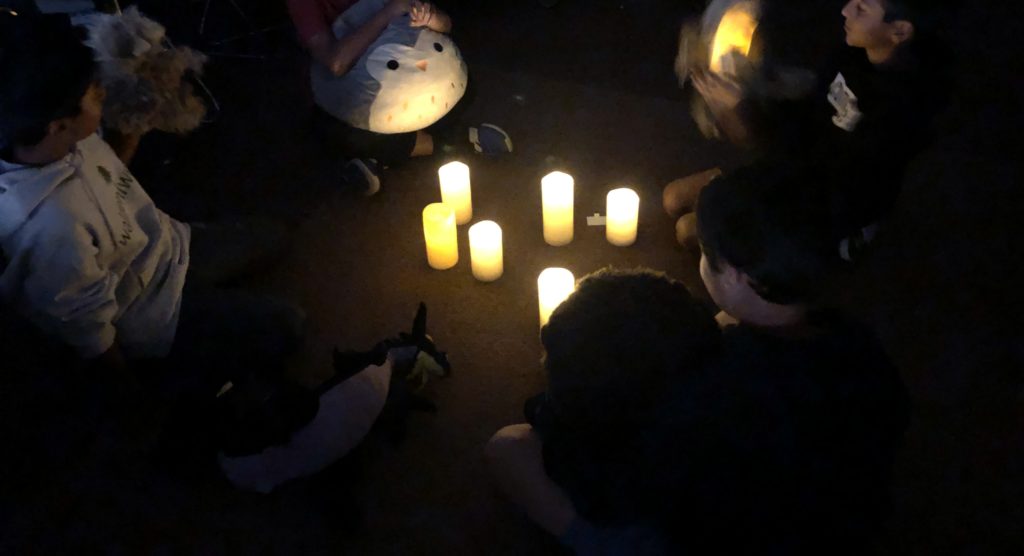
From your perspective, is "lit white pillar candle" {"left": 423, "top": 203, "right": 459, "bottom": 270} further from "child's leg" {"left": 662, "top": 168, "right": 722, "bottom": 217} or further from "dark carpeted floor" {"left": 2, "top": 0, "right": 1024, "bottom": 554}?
"child's leg" {"left": 662, "top": 168, "right": 722, "bottom": 217}

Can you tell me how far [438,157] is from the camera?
241cm

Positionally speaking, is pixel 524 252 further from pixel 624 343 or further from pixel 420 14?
pixel 624 343

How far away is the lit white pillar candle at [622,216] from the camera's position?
2.03 m

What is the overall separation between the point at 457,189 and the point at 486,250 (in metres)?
0.23

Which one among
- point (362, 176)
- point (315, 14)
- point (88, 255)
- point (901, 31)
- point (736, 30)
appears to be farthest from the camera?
point (362, 176)

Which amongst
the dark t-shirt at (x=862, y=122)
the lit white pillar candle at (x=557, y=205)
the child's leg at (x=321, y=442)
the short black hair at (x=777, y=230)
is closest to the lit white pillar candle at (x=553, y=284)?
the lit white pillar candle at (x=557, y=205)

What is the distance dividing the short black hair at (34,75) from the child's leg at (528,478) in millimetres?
967

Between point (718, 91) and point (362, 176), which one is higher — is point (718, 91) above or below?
above

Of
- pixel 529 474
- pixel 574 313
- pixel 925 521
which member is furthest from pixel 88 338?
pixel 925 521

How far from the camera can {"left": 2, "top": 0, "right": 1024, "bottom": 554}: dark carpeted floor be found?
1596 mm

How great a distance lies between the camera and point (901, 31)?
1.62 metres

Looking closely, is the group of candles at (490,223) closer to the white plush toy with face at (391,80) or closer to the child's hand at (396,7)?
the white plush toy with face at (391,80)

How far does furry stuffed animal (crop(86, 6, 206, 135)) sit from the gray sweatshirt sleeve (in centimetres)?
37

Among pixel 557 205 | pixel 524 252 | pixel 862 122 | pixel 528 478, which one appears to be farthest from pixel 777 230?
pixel 524 252
